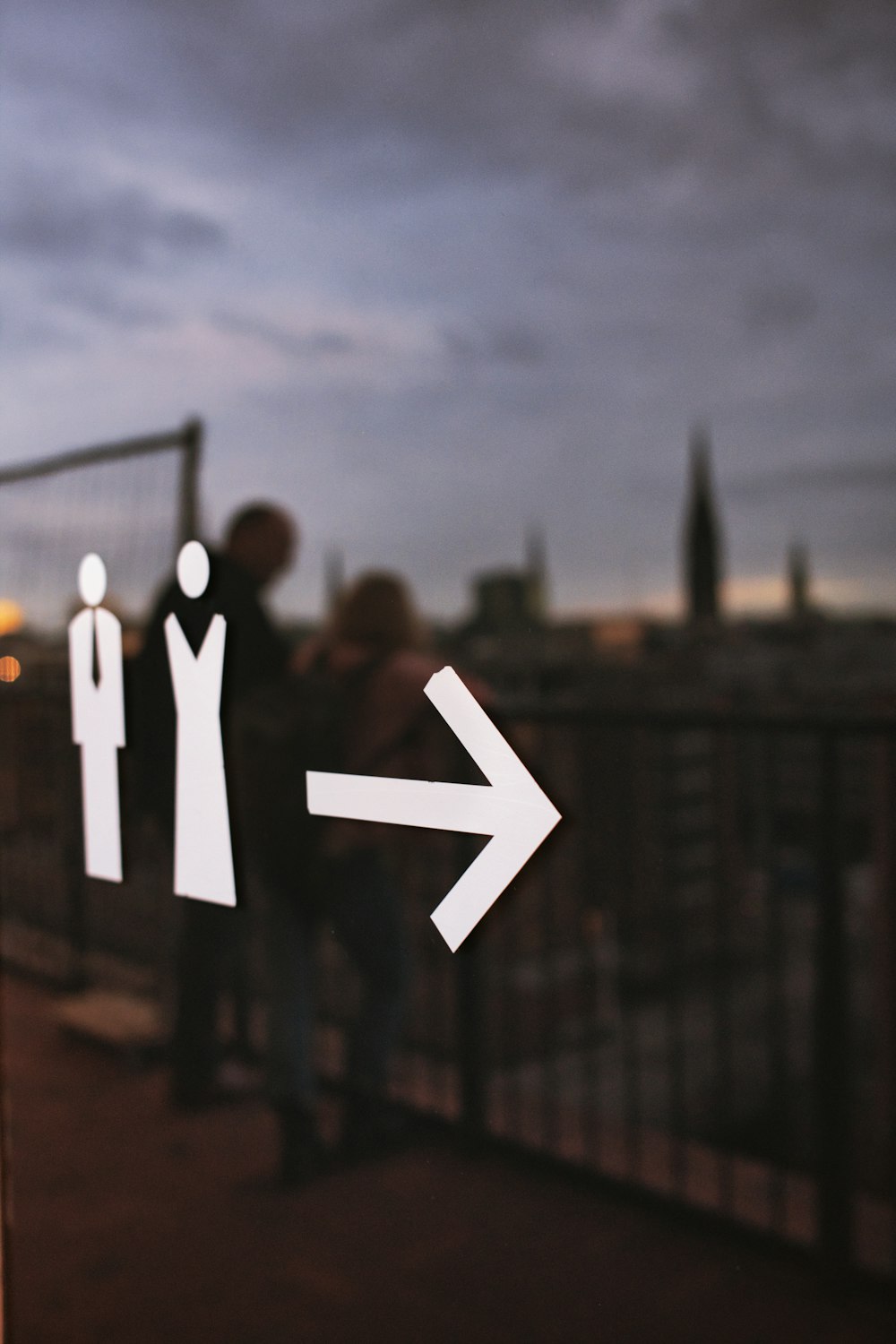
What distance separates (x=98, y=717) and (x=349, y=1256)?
0.82m

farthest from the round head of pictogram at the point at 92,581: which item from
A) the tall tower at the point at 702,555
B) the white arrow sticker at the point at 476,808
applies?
the tall tower at the point at 702,555

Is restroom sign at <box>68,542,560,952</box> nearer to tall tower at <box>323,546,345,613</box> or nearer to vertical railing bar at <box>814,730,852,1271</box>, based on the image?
tall tower at <box>323,546,345,613</box>

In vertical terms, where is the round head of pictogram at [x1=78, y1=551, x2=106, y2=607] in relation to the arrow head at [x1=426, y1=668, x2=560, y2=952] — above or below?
above

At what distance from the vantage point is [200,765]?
1.35 meters

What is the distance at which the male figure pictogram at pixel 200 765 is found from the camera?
1327mm

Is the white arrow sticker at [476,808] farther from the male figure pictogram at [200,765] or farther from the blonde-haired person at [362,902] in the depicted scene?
the male figure pictogram at [200,765]

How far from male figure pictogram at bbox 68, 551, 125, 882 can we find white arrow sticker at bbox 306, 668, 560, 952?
542 millimetres

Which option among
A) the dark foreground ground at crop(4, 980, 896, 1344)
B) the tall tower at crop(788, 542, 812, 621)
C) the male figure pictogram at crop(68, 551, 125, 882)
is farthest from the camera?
the male figure pictogram at crop(68, 551, 125, 882)

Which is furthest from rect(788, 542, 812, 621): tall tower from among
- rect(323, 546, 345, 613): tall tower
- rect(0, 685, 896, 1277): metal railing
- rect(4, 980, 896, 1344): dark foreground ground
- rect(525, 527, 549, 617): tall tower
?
rect(4, 980, 896, 1344): dark foreground ground

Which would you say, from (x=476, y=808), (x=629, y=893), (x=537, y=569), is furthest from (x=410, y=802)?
(x=629, y=893)

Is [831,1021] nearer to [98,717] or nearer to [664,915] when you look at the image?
[664,915]

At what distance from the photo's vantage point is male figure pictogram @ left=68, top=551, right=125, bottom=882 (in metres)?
1.50

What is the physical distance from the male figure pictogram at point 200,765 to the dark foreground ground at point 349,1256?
0.47 meters

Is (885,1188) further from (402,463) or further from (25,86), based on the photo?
(25,86)
